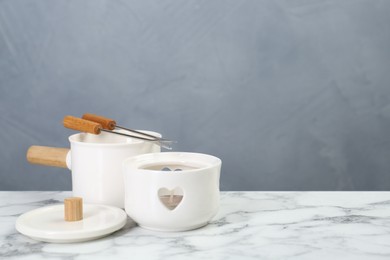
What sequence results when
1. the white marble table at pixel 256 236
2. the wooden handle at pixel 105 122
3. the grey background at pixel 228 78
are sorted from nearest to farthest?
the white marble table at pixel 256 236 → the wooden handle at pixel 105 122 → the grey background at pixel 228 78

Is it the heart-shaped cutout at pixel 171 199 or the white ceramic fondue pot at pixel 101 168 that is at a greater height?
the white ceramic fondue pot at pixel 101 168

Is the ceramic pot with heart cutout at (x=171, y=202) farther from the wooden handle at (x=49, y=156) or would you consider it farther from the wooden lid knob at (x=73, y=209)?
the wooden handle at (x=49, y=156)

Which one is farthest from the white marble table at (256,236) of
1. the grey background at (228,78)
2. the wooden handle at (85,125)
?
the grey background at (228,78)

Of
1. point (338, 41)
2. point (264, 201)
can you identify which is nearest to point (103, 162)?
point (264, 201)

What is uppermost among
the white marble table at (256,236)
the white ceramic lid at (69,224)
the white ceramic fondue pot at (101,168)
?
the white ceramic fondue pot at (101,168)

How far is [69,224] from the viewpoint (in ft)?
2.40

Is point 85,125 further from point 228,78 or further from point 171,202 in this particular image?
point 228,78

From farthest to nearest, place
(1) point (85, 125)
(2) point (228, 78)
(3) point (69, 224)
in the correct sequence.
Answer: (2) point (228, 78) → (1) point (85, 125) → (3) point (69, 224)

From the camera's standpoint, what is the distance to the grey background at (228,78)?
1.91 m

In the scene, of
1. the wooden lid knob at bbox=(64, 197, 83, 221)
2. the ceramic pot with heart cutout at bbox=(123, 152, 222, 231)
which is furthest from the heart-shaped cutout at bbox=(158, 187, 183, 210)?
the wooden lid knob at bbox=(64, 197, 83, 221)

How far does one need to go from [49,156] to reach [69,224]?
0.21 m

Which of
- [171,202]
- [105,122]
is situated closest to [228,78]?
[105,122]

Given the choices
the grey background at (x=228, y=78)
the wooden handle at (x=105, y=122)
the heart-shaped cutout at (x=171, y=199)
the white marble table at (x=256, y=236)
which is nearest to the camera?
the white marble table at (x=256, y=236)

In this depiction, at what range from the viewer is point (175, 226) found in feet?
2.45
